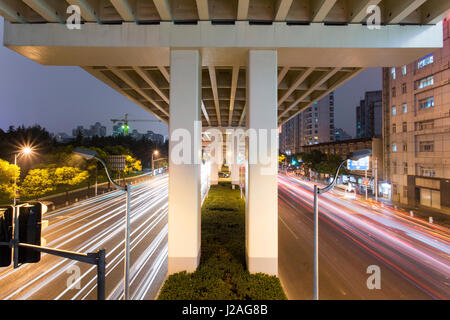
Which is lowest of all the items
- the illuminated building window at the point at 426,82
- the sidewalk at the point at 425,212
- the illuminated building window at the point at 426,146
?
the sidewalk at the point at 425,212

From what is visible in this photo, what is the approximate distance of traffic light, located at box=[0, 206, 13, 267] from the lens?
2696mm

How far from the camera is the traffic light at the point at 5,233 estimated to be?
270 centimetres

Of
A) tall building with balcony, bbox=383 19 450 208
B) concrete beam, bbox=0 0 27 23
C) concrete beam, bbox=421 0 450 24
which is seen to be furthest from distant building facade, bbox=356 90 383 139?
concrete beam, bbox=0 0 27 23

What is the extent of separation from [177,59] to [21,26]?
16.0ft

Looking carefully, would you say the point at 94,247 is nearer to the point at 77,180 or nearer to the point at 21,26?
the point at 21,26

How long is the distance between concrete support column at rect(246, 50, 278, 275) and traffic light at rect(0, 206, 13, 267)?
5.01 metres

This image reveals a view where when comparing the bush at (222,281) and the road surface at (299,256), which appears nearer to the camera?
the bush at (222,281)

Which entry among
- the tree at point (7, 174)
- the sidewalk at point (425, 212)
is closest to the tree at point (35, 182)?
the tree at point (7, 174)

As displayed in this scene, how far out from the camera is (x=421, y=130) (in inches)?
785

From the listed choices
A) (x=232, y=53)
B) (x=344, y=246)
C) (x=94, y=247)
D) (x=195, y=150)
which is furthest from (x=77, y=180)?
(x=344, y=246)

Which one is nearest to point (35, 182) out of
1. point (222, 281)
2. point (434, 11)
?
point (222, 281)

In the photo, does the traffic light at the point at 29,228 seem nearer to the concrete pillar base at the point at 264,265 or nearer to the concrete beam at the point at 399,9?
the concrete pillar base at the point at 264,265

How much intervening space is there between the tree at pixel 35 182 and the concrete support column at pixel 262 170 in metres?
18.5

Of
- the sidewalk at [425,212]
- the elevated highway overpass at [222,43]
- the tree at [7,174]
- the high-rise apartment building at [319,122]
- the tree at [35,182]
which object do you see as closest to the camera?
the elevated highway overpass at [222,43]
